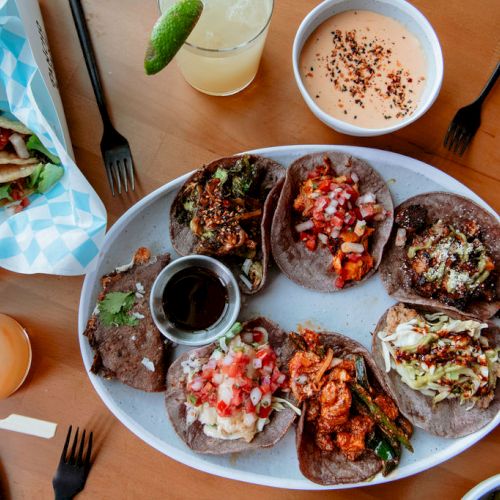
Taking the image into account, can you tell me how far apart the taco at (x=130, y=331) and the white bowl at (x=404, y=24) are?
102 centimetres

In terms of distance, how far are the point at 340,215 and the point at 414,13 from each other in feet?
3.14

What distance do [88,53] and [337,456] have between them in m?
2.27

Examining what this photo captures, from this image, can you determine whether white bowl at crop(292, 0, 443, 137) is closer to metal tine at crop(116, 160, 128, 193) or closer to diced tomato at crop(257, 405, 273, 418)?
metal tine at crop(116, 160, 128, 193)

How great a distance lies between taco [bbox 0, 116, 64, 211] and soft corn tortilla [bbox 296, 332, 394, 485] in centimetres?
149

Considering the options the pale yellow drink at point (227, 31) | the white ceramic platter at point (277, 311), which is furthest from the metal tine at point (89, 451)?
the pale yellow drink at point (227, 31)

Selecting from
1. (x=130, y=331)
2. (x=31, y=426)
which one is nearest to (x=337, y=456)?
(x=130, y=331)

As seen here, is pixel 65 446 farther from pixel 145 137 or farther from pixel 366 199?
pixel 366 199

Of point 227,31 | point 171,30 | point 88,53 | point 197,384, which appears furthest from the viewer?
point 88,53

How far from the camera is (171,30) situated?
217cm

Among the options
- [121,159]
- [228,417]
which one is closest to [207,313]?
[228,417]

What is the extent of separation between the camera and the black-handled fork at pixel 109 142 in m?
2.71

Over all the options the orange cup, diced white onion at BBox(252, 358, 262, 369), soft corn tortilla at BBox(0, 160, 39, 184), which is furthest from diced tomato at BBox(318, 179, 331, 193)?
the orange cup

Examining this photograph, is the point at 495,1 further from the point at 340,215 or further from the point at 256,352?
the point at 256,352

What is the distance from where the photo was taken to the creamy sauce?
2592 mm
